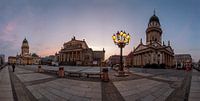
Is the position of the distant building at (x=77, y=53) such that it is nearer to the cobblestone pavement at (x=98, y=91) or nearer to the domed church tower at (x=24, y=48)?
the domed church tower at (x=24, y=48)

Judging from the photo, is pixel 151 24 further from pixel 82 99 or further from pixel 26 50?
pixel 26 50

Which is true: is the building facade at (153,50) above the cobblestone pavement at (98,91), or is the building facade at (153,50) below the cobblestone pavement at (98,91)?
above

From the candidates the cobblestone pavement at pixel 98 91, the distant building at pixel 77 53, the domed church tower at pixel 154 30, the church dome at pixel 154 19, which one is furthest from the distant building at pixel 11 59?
the cobblestone pavement at pixel 98 91

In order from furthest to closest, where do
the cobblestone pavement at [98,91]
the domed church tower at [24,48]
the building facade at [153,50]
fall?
the domed church tower at [24,48] → the building facade at [153,50] → the cobblestone pavement at [98,91]

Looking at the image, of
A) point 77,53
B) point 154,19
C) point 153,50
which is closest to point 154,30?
point 154,19

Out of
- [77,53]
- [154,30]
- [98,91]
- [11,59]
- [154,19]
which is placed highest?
[154,19]

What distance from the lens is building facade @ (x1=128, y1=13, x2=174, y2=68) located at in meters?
71.4

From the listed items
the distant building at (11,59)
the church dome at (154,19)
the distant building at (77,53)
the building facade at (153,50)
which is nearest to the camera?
the building facade at (153,50)

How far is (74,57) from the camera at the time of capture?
101 metres

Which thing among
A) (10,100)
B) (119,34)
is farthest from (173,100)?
(119,34)

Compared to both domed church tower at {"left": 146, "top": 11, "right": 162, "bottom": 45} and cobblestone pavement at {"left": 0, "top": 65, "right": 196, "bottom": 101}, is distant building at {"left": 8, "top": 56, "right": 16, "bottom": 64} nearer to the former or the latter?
domed church tower at {"left": 146, "top": 11, "right": 162, "bottom": 45}

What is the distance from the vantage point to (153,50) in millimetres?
70312

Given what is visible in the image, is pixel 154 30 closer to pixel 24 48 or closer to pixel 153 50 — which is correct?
pixel 153 50

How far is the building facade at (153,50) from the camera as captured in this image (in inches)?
2810
